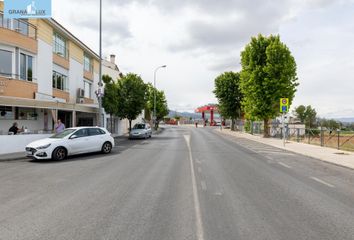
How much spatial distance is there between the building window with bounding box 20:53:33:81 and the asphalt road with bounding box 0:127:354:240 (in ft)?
34.5

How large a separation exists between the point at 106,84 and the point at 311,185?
24.2 m

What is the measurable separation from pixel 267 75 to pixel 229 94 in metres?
19.6

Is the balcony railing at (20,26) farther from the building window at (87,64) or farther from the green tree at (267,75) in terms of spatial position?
the green tree at (267,75)

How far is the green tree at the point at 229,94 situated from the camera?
171 ft

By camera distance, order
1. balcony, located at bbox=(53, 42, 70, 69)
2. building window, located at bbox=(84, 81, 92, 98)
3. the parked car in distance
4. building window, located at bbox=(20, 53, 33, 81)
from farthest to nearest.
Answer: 1. building window, located at bbox=(84, 81, 92, 98)
2. the parked car in distance
3. balcony, located at bbox=(53, 42, 70, 69)
4. building window, located at bbox=(20, 53, 33, 81)

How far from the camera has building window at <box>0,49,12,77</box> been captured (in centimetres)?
1825

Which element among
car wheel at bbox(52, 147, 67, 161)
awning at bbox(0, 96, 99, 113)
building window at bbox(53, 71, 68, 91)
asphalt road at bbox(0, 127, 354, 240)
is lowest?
asphalt road at bbox(0, 127, 354, 240)

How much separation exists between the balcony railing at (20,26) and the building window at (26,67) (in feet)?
4.80

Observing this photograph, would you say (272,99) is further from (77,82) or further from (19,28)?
(19,28)

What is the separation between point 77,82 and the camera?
29.3m

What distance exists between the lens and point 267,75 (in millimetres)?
32656

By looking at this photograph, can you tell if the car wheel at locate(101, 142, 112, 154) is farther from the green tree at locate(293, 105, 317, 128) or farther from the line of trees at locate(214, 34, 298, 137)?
the green tree at locate(293, 105, 317, 128)

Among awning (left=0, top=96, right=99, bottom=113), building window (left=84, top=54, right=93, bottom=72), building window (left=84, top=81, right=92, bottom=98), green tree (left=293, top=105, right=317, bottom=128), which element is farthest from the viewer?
green tree (left=293, top=105, right=317, bottom=128)

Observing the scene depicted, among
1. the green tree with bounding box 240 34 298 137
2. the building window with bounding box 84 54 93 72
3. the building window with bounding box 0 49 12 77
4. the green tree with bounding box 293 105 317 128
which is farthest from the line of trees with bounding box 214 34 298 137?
the green tree with bounding box 293 105 317 128
